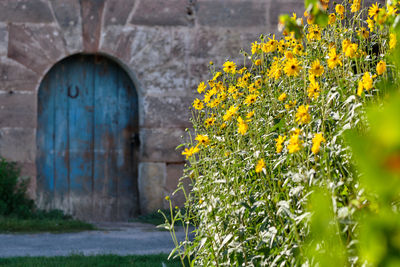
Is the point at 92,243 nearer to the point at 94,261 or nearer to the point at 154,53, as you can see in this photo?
the point at 94,261

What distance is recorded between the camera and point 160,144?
669cm

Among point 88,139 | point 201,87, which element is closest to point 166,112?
point 88,139

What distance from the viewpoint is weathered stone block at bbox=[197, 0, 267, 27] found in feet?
22.6

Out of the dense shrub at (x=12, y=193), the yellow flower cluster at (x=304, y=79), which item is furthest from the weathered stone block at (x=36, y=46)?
the yellow flower cluster at (x=304, y=79)

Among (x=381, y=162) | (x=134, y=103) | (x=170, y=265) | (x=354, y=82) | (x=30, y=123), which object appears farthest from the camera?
(x=134, y=103)

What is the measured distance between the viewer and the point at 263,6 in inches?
276

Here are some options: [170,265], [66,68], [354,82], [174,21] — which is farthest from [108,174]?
[354,82]

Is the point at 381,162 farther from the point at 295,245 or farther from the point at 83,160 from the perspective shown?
the point at 83,160

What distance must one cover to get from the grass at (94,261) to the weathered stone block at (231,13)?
3432 millimetres

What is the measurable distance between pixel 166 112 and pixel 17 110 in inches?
61.6

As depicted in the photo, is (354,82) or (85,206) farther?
(85,206)

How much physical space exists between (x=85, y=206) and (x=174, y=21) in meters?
2.26

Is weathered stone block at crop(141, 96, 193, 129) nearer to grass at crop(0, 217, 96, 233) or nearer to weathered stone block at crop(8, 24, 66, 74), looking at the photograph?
weathered stone block at crop(8, 24, 66, 74)

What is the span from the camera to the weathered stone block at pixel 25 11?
6480mm
